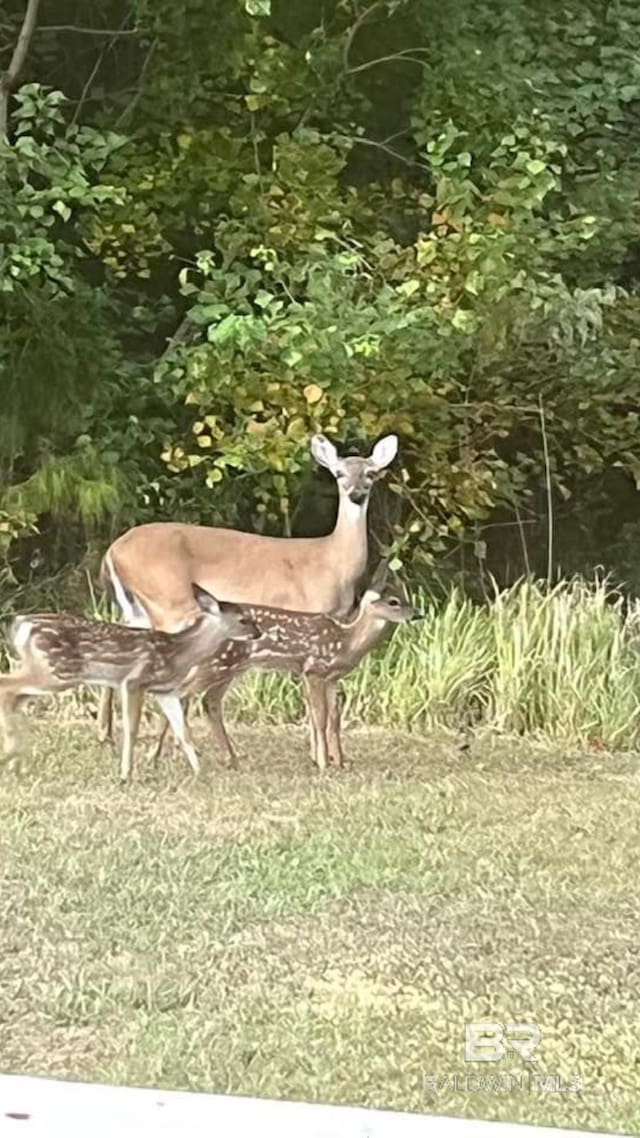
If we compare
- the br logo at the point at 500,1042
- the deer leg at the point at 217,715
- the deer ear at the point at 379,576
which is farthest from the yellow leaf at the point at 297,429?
the br logo at the point at 500,1042

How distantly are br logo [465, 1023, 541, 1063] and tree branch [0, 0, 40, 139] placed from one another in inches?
37.6

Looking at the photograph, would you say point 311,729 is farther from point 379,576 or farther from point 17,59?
point 17,59

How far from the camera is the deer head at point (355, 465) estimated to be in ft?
4.92

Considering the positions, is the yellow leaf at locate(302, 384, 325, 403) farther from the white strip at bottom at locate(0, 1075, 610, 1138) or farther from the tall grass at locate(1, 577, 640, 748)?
the white strip at bottom at locate(0, 1075, 610, 1138)

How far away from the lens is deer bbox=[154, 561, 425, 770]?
1.49 meters

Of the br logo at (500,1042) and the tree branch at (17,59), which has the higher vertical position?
the tree branch at (17,59)

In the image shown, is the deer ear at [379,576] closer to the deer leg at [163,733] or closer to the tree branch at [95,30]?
the deer leg at [163,733]

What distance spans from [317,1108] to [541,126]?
0.88m

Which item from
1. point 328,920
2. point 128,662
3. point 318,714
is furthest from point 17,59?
point 328,920

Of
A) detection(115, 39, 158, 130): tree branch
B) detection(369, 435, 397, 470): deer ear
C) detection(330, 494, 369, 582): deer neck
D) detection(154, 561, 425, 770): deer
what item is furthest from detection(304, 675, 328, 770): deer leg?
detection(115, 39, 158, 130): tree branch

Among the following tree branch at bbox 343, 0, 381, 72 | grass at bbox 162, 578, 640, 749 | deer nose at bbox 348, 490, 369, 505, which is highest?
tree branch at bbox 343, 0, 381, 72

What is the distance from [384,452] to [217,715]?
29cm

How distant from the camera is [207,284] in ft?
5.02

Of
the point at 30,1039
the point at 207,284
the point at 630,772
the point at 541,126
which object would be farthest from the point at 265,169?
the point at 30,1039
